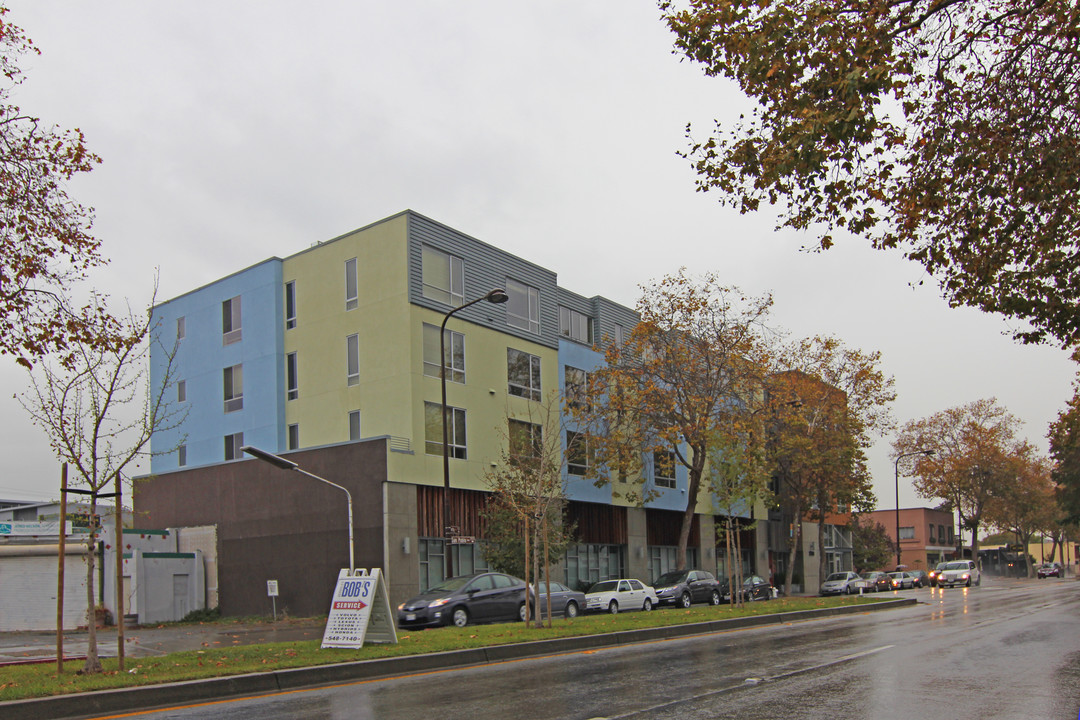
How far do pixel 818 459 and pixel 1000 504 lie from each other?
139 feet

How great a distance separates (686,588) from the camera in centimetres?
3488

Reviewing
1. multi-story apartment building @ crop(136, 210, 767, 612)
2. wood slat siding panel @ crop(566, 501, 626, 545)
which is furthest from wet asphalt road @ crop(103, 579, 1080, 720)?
wood slat siding panel @ crop(566, 501, 626, 545)

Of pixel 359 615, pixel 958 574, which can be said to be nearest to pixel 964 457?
pixel 958 574

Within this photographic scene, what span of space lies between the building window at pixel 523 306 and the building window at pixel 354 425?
7314 mm

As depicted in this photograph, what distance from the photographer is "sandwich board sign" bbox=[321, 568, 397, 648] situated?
48.9 ft

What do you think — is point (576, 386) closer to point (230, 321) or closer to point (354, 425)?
point (354, 425)

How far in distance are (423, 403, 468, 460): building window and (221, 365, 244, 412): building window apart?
950 cm

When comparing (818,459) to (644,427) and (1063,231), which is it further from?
(1063,231)

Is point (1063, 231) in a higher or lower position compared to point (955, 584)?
higher

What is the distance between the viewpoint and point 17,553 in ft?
98.5

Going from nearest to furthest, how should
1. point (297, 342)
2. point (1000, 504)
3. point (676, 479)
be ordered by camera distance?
point (297, 342)
point (676, 479)
point (1000, 504)

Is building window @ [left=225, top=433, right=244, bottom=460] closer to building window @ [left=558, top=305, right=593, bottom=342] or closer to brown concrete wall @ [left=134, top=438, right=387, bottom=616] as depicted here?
brown concrete wall @ [left=134, top=438, right=387, bottom=616]

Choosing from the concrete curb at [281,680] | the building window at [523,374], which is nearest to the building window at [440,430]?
the building window at [523,374]

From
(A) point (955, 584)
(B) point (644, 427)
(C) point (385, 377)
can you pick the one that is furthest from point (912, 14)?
(A) point (955, 584)
